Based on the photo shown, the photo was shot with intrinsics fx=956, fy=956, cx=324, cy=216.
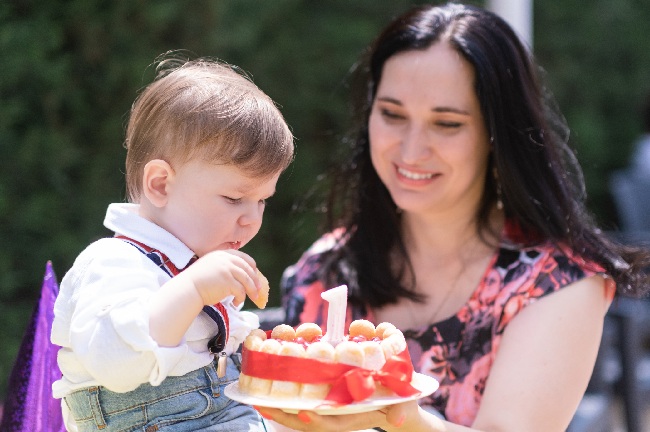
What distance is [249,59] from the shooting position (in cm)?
439

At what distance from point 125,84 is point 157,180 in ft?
6.22

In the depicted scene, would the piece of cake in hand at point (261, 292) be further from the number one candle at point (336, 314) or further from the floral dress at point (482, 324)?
the floral dress at point (482, 324)

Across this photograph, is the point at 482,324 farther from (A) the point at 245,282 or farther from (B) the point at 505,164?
(A) the point at 245,282

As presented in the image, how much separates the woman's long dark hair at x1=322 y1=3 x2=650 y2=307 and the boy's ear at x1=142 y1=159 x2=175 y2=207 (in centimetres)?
105

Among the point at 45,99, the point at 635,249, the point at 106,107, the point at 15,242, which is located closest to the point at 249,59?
the point at 106,107

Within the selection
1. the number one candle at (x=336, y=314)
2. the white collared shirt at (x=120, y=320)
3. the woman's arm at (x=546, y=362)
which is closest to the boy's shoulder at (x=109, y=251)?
the white collared shirt at (x=120, y=320)

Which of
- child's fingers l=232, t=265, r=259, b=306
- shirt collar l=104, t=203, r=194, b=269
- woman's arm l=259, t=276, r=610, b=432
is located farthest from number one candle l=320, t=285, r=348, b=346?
woman's arm l=259, t=276, r=610, b=432

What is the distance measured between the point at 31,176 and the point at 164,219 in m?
1.63

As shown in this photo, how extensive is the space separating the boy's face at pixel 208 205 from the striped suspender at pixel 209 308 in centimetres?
5

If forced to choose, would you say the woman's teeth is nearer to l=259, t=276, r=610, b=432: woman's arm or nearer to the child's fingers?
l=259, t=276, r=610, b=432: woman's arm

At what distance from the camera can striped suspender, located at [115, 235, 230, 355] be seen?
167 centimetres

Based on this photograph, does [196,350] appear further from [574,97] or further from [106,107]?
[574,97]

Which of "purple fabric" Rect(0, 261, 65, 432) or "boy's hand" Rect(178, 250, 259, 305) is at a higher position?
"boy's hand" Rect(178, 250, 259, 305)

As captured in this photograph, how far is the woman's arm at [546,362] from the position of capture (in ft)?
7.23
